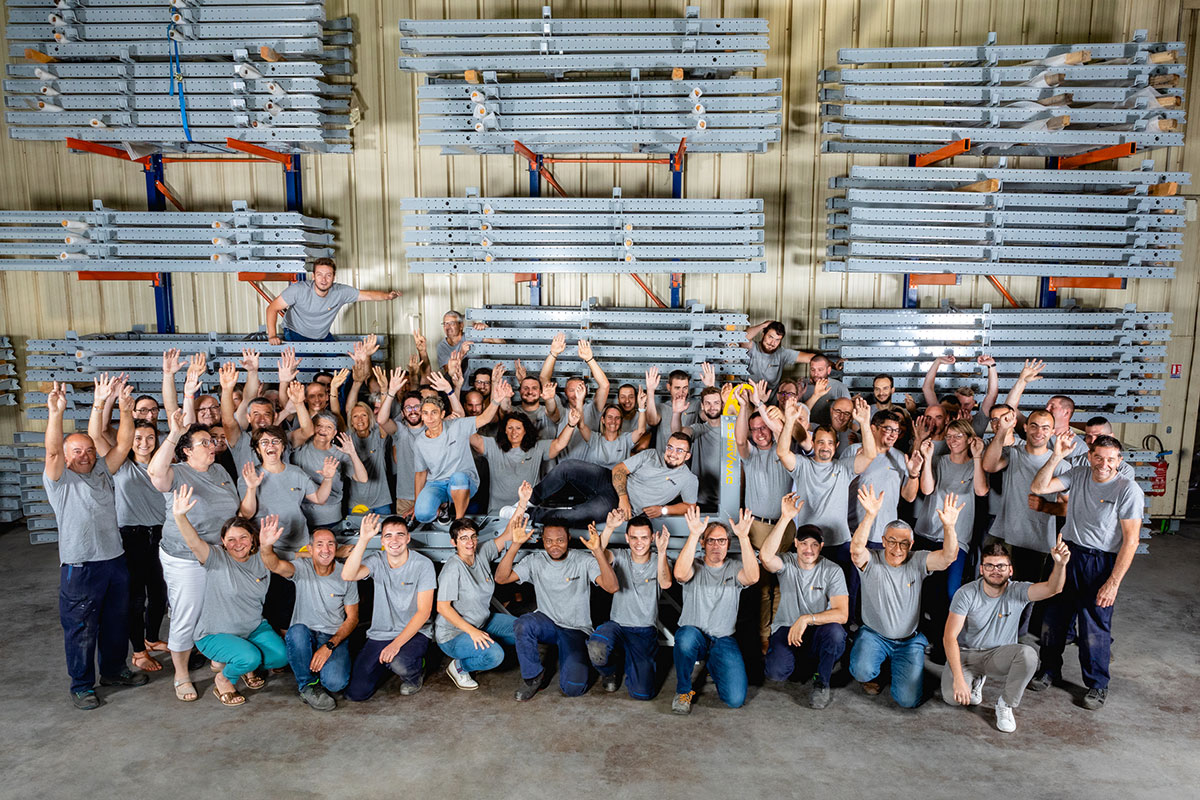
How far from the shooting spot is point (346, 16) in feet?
31.4

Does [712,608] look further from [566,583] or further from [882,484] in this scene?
[882,484]

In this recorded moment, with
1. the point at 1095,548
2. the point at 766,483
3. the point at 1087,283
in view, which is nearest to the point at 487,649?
the point at 766,483

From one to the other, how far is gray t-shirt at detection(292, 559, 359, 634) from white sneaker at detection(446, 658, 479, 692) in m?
0.86

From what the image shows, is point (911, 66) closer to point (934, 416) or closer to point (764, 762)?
point (934, 416)

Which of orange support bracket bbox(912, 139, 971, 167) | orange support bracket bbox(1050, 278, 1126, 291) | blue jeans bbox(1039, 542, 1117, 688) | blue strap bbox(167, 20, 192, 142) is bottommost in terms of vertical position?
blue jeans bbox(1039, 542, 1117, 688)

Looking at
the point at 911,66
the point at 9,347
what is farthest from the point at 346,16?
the point at 911,66

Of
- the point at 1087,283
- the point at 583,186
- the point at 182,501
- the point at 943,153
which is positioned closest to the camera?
the point at 182,501

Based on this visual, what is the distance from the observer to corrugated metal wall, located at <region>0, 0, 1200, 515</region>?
930cm

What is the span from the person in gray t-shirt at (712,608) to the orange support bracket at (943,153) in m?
4.64

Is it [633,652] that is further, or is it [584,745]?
[633,652]

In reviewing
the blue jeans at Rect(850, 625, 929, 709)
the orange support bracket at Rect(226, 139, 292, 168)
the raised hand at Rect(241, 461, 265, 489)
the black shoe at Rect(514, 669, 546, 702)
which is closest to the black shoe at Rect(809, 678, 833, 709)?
the blue jeans at Rect(850, 625, 929, 709)

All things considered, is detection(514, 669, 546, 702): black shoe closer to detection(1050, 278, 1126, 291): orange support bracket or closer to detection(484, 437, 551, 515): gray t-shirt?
detection(484, 437, 551, 515): gray t-shirt

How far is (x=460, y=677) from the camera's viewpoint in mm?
5953

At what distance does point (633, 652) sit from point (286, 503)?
9.25ft
